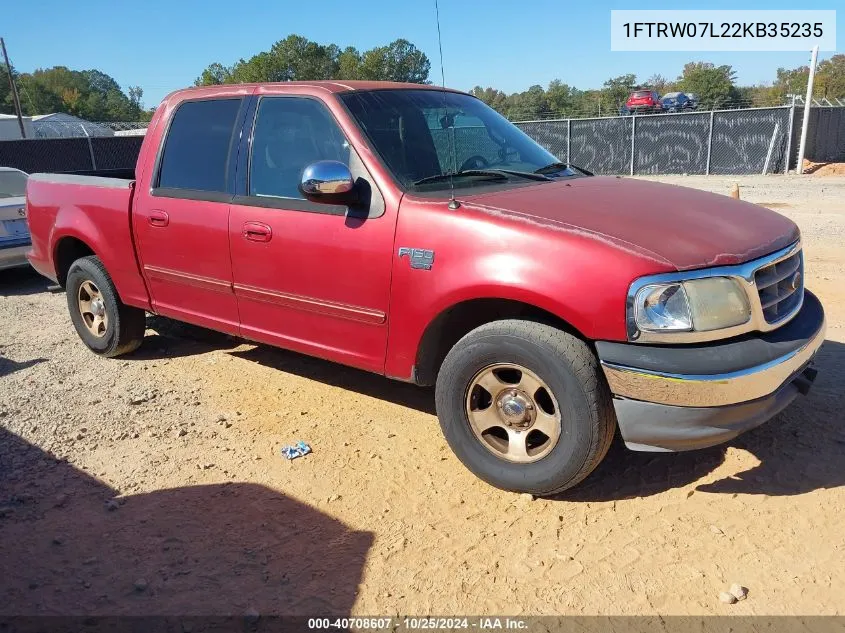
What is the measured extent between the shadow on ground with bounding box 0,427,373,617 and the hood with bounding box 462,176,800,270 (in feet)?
5.69

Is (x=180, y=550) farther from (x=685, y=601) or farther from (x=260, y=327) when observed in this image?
(x=685, y=601)

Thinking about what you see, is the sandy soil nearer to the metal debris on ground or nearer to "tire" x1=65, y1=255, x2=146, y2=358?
"tire" x1=65, y1=255, x2=146, y2=358

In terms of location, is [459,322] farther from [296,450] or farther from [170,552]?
[170,552]

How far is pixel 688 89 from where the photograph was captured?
55125 millimetres

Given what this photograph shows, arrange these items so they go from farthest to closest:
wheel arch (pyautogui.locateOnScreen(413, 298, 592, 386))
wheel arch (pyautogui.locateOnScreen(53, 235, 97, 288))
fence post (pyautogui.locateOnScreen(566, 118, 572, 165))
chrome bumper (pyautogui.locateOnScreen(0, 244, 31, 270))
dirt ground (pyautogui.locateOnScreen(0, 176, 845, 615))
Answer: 1. fence post (pyautogui.locateOnScreen(566, 118, 572, 165))
2. chrome bumper (pyautogui.locateOnScreen(0, 244, 31, 270))
3. wheel arch (pyautogui.locateOnScreen(53, 235, 97, 288))
4. wheel arch (pyautogui.locateOnScreen(413, 298, 592, 386))
5. dirt ground (pyautogui.locateOnScreen(0, 176, 845, 615))

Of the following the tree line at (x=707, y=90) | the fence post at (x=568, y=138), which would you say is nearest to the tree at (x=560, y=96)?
the tree line at (x=707, y=90)

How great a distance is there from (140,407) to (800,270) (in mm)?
4118

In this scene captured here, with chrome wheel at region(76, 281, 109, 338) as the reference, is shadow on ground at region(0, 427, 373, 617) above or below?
below

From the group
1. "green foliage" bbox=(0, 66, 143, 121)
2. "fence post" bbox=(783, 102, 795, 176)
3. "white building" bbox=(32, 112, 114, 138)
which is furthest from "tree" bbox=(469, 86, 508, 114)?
"green foliage" bbox=(0, 66, 143, 121)

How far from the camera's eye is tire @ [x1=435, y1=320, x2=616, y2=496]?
3.04 m

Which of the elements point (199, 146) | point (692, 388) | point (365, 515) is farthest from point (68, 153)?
point (692, 388)

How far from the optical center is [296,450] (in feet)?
13.1

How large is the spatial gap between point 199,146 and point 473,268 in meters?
2.38

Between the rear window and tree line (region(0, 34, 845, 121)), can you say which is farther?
tree line (region(0, 34, 845, 121))
